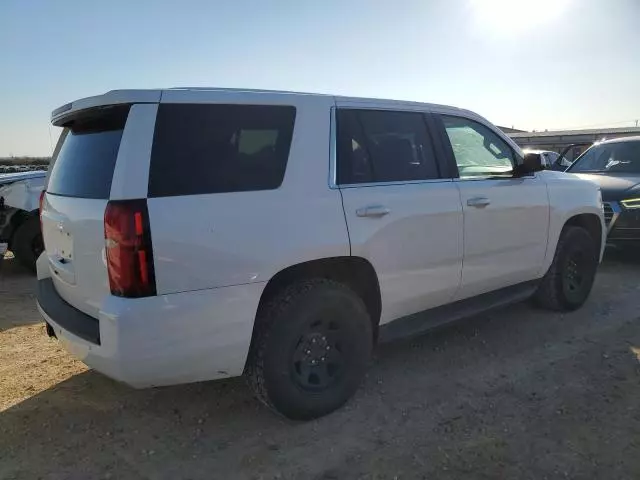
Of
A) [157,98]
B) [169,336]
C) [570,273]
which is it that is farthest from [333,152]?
[570,273]

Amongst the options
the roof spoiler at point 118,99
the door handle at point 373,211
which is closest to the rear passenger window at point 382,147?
the door handle at point 373,211

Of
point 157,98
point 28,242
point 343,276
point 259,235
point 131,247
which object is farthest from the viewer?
point 28,242

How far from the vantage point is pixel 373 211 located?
132 inches

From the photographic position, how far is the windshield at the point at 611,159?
798cm

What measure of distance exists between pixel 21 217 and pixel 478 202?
622 cm

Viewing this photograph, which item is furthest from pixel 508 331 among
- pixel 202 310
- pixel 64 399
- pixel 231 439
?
pixel 64 399

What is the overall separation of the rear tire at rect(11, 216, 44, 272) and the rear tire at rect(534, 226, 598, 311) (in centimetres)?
643

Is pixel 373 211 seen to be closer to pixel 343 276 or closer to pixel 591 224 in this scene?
pixel 343 276

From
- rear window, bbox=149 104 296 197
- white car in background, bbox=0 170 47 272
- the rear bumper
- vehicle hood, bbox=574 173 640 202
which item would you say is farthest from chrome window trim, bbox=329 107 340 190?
white car in background, bbox=0 170 47 272

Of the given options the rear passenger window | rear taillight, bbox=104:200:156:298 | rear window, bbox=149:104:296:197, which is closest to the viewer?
rear taillight, bbox=104:200:156:298

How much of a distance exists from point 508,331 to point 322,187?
2.59 meters

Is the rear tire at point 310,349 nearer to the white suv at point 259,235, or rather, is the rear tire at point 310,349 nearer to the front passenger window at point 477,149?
the white suv at point 259,235

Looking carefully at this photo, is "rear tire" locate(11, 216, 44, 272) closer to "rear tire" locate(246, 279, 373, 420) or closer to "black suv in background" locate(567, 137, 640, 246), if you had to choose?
"rear tire" locate(246, 279, 373, 420)

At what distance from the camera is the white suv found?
2662mm
